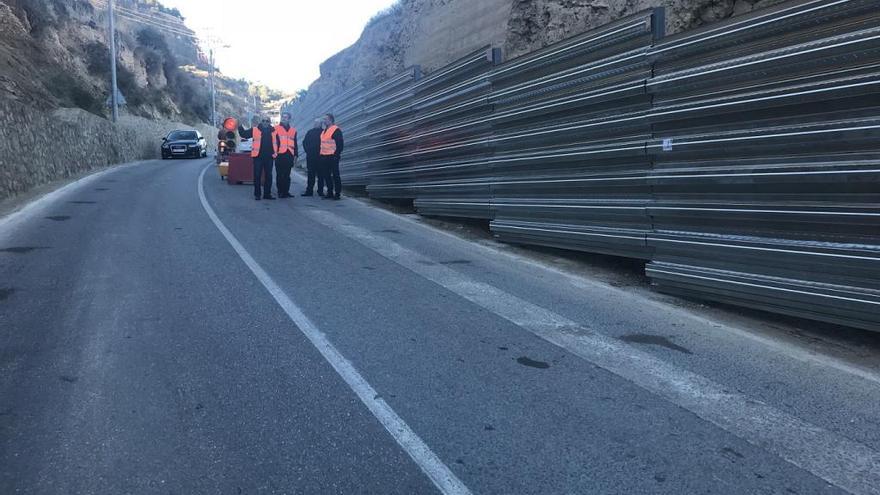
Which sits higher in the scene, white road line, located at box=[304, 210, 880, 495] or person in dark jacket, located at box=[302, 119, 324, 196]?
person in dark jacket, located at box=[302, 119, 324, 196]

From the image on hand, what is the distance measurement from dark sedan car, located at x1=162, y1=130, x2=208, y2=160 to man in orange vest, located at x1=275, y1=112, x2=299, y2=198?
19.9m

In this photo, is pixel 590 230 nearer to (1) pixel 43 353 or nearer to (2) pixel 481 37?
(1) pixel 43 353

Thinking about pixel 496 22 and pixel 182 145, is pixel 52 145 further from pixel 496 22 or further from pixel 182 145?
pixel 182 145

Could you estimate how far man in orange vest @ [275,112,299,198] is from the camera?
52.4 ft

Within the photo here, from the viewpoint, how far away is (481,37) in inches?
Result: 582

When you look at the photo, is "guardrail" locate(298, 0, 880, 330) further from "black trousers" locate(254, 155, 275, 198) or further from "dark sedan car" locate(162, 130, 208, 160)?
"dark sedan car" locate(162, 130, 208, 160)

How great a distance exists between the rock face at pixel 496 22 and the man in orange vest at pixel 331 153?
122 inches

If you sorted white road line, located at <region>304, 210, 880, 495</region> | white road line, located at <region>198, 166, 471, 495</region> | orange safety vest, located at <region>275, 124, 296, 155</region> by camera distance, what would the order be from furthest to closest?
orange safety vest, located at <region>275, 124, 296, 155</region> → white road line, located at <region>304, 210, 880, 495</region> → white road line, located at <region>198, 166, 471, 495</region>

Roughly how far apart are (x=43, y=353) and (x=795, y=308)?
20.0 feet

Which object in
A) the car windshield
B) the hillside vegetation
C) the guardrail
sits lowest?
the guardrail

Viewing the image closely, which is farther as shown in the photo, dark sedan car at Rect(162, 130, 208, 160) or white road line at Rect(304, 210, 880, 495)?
dark sedan car at Rect(162, 130, 208, 160)

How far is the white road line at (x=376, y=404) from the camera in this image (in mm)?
3422

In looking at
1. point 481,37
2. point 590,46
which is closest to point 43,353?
point 590,46

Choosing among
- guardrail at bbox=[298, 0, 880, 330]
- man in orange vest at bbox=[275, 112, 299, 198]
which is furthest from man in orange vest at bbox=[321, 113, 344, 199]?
guardrail at bbox=[298, 0, 880, 330]
